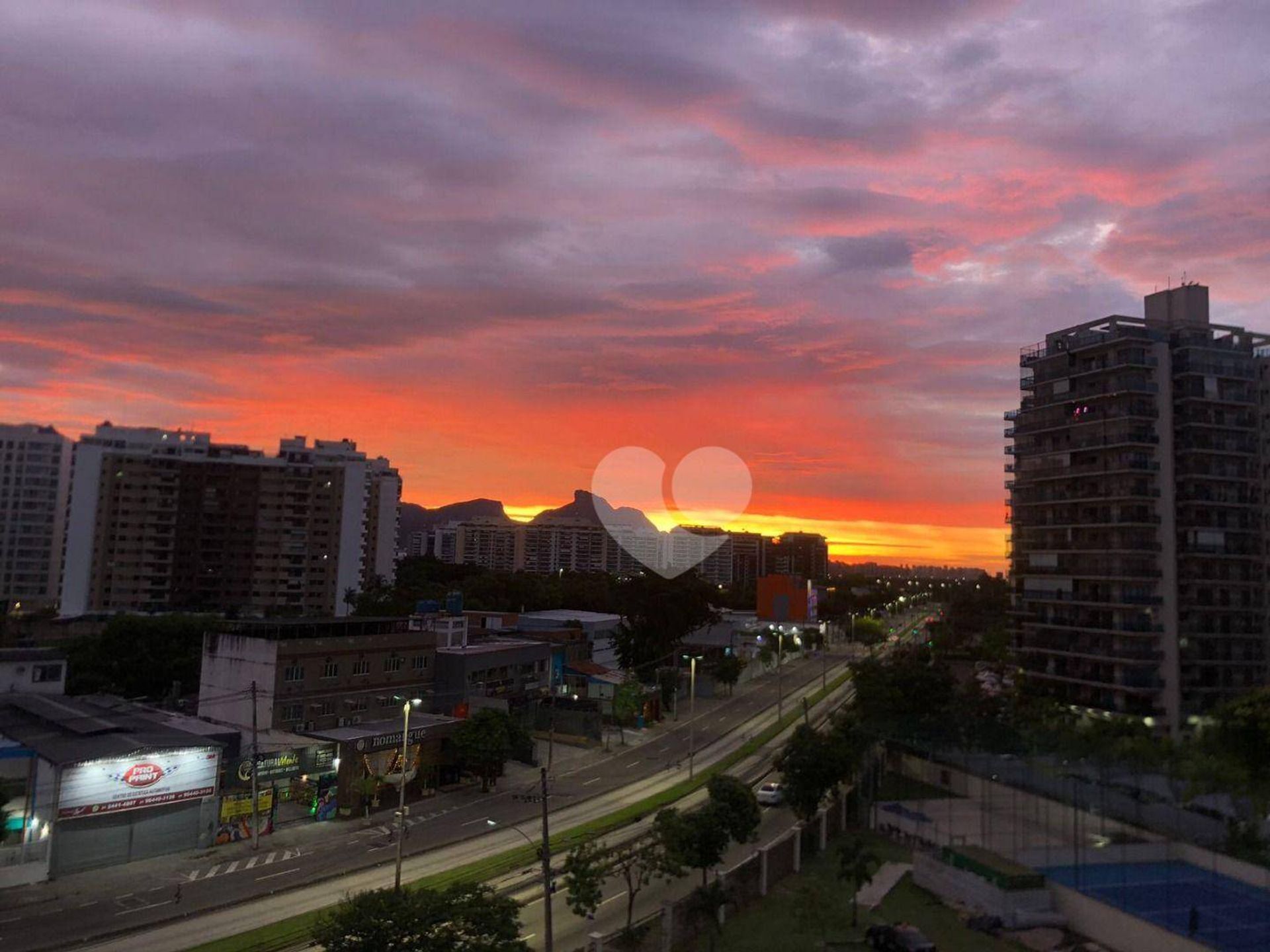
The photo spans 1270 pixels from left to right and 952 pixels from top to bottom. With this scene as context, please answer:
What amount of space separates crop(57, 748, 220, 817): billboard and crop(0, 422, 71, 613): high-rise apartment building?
128m

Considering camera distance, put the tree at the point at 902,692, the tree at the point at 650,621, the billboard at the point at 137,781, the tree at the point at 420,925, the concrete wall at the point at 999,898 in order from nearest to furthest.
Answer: the tree at the point at 420,925 < the concrete wall at the point at 999,898 < the billboard at the point at 137,781 < the tree at the point at 902,692 < the tree at the point at 650,621

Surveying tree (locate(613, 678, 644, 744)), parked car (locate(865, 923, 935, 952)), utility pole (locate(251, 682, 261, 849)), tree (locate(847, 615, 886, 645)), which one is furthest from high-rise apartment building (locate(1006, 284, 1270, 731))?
tree (locate(847, 615, 886, 645))

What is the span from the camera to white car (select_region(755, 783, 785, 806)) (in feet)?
165

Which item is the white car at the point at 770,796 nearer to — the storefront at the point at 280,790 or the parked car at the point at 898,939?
the parked car at the point at 898,939

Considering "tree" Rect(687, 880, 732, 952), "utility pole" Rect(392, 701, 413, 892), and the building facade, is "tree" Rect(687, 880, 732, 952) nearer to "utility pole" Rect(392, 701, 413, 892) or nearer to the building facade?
"utility pole" Rect(392, 701, 413, 892)

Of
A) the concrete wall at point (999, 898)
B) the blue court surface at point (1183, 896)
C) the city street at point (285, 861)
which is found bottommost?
the city street at point (285, 861)

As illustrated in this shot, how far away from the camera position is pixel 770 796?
5088 cm

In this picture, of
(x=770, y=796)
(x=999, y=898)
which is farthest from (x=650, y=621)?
(x=999, y=898)

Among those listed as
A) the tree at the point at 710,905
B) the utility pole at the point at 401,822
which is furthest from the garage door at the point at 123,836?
the tree at the point at 710,905

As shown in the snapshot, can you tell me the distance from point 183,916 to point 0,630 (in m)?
89.2

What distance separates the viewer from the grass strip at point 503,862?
95.1ft

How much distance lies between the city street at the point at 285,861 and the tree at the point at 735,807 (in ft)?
41.3

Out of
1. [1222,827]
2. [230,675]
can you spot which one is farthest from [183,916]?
[1222,827]

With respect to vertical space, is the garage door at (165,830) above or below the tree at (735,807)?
below
